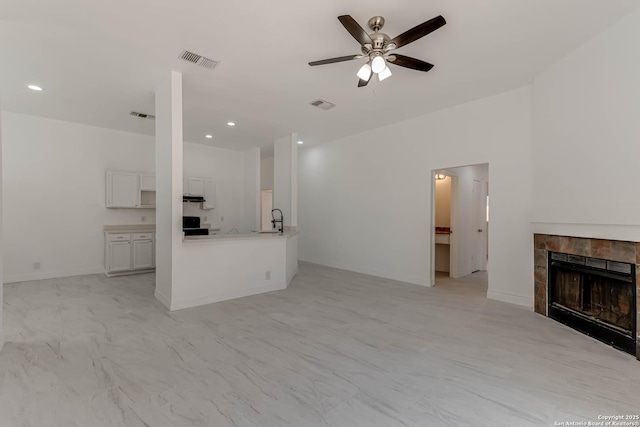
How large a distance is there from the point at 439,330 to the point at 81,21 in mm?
4670

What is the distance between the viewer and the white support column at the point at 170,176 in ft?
12.1

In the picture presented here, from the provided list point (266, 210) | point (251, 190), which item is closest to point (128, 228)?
point (251, 190)

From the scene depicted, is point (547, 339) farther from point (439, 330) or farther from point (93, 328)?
point (93, 328)

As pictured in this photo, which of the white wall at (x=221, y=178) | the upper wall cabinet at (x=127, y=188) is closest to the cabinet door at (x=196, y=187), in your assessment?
the white wall at (x=221, y=178)

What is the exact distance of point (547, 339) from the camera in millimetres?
2934

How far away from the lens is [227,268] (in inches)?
167

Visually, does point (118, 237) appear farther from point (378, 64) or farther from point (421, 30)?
point (421, 30)

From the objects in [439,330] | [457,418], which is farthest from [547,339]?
[457,418]

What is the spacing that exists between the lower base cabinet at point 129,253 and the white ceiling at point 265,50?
2.41m

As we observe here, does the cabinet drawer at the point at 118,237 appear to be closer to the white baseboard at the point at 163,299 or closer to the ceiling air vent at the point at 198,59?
the white baseboard at the point at 163,299

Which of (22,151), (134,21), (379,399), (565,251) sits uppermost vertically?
(134,21)

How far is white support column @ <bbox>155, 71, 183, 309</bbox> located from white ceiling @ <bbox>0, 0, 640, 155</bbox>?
29 centimetres

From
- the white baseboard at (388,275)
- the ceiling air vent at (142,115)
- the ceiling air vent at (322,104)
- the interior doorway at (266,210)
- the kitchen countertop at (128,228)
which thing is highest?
the ceiling air vent at (142,115)

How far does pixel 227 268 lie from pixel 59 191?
162 inches
